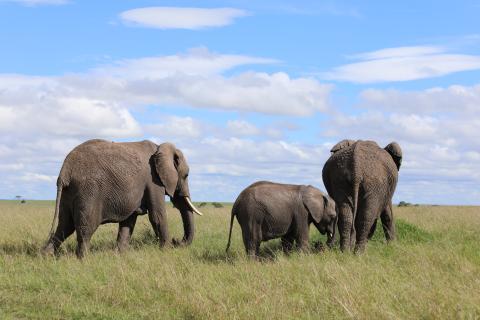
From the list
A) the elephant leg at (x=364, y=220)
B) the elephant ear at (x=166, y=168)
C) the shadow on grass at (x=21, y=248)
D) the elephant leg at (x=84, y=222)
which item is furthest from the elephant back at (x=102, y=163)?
the elephant leg at (x=364, y=220)

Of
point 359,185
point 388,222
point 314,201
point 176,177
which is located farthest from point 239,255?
point 388,222

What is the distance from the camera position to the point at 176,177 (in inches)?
541

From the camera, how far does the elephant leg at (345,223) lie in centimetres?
1173

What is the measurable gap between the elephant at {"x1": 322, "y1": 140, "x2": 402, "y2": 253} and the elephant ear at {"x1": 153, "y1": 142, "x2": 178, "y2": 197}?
134 inches

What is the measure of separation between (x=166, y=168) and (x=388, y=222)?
15.8ft

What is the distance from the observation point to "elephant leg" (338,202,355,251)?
1173 cm

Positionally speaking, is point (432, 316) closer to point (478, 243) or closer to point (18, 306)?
point (18, 306)

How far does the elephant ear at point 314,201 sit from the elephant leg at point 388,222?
1636 millimetres

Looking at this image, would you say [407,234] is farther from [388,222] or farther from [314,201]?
[314,201]

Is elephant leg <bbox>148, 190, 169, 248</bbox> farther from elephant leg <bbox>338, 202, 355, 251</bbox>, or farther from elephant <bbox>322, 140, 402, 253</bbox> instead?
elephant leg <bbox>338, 202, 355, 251</bbox>

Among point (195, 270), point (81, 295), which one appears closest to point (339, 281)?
point (195, 270)

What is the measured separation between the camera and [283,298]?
8.29 m

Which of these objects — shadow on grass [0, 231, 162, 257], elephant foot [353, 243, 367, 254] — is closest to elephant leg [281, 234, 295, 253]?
elephant foot [353, 243, 367, 254]

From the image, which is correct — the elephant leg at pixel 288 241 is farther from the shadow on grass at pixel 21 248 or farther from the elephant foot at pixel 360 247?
the shadow on grass at pixel 21 248
